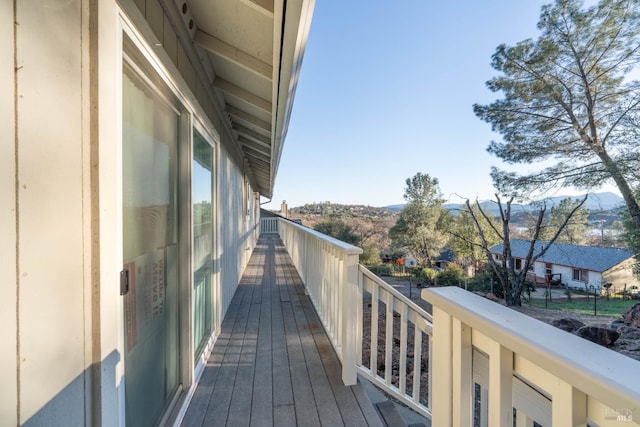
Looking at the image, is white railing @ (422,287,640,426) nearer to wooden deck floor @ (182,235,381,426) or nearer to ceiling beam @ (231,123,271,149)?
wooden deck floor @ (182,235,381,426)

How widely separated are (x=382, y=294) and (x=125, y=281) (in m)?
1.55

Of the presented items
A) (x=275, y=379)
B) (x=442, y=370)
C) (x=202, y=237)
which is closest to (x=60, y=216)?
(x=442, y=370)

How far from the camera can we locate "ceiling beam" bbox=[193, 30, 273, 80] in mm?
2082

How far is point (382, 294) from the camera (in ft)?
6.68

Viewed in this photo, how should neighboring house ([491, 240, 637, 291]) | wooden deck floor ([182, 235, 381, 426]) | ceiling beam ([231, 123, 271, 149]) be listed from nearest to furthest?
wooden deck floor ([182, 235, 381, 426]) → ceiling beam ([231, 123, 271, 149]) → neighboring house ([491, 240, 637, 291])

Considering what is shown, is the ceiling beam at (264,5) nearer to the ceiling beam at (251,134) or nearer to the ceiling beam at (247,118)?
the ceiling beam at (247,118)

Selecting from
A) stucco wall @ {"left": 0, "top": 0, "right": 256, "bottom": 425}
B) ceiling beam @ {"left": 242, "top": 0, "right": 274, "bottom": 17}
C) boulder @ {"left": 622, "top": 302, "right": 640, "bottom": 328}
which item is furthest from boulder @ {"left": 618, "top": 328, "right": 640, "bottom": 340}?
stucco wall @ {"left": 0, "top": 0, "right": 256, "bottom": 425}

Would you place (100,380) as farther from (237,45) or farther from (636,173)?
(636,173)

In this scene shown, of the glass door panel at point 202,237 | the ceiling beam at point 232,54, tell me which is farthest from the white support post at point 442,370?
the ceiling beam at point 232,54

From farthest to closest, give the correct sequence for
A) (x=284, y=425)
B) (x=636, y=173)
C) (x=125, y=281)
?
(x=636, y=173) < (x=284, y=425) < (x=125, y=281)

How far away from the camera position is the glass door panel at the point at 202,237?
214cm

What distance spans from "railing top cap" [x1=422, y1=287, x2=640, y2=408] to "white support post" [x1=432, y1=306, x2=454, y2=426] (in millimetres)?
56

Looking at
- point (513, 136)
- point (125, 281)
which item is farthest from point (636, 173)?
point (125, 281)

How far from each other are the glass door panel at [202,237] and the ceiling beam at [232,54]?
2.09 ft
